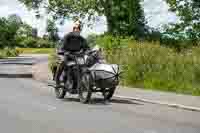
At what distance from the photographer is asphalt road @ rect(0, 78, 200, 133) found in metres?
11.9

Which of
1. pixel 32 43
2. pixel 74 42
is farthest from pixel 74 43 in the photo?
pixel 32 43

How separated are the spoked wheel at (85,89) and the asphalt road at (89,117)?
0.21m

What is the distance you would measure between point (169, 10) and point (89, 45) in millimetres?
30464

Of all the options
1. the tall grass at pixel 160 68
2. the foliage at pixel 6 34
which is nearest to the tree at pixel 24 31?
the foliage at pixel 6 34

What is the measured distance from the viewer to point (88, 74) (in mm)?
16984

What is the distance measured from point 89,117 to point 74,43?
4307mm

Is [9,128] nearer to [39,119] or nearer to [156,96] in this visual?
[39,119]

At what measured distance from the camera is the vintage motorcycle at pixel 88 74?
55.6ft

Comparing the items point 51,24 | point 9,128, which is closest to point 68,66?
point 9,128

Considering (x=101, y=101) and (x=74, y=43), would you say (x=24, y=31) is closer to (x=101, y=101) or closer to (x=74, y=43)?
(x=74, y=43)

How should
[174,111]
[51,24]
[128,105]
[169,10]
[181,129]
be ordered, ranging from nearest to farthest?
[181,129]
[174,111]
[128,105]
[169,10]
[51,24]

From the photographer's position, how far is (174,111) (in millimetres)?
14953

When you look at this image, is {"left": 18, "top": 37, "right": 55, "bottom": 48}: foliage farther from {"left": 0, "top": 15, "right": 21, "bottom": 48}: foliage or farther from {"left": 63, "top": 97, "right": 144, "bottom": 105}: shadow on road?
{"left": 63, "top": 97, "right": 144, "bottom": 105}: shadow on road

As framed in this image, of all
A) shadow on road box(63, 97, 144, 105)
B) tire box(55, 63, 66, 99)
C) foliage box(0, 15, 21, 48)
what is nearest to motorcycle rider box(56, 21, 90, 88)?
tire box(55, 63, 66, 99)
